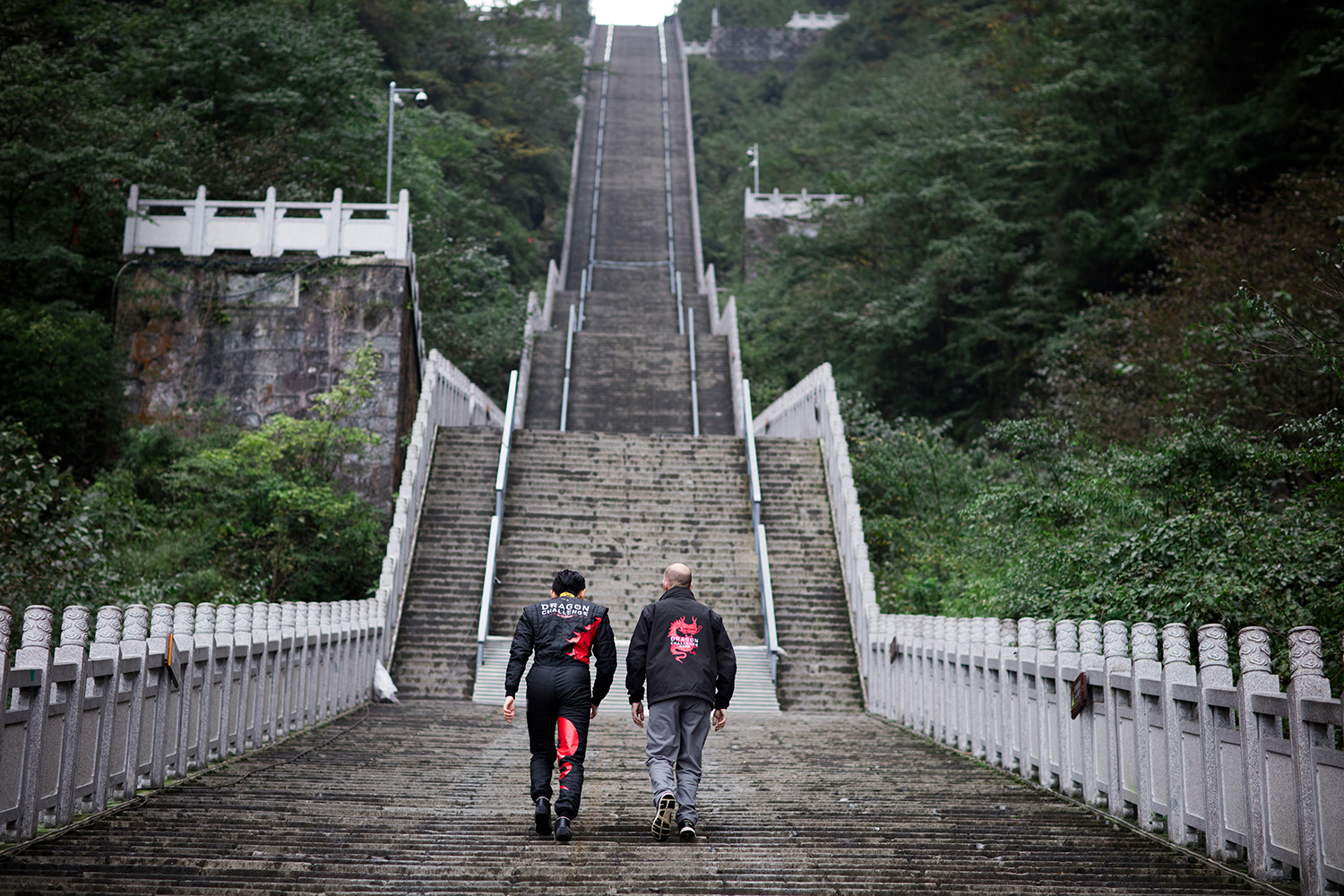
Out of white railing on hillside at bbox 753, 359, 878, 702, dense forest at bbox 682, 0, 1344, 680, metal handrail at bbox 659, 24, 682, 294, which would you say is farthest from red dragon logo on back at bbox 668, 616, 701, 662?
metal handrail at bbox 659, 24, 682, 294

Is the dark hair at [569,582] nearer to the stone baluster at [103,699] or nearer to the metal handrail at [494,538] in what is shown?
the stone baluster at [103,699]

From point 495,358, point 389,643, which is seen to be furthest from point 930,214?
point 389,643

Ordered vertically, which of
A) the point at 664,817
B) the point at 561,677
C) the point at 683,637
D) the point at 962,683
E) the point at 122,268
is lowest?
the point at 664,817

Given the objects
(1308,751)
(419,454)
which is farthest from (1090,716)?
(419,454)

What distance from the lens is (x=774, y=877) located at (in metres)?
5.10

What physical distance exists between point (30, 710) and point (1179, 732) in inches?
220

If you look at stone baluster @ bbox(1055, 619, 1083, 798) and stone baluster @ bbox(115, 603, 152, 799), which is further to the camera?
stone baluster @ bbox(1055, 619, 1083, 798)

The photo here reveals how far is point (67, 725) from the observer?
19.3 ft

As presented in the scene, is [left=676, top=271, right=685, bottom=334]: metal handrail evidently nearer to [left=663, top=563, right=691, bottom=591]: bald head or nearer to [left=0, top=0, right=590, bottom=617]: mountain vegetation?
[left=0, top=0, right=590, bottom=617]: mountain vegetation

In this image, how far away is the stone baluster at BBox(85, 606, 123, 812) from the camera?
6211 mm

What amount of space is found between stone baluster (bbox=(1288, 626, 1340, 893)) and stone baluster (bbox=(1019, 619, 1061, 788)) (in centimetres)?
274

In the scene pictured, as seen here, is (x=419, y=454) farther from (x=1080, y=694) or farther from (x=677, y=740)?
(x=1080, y=694)

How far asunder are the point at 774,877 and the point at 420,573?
11.5 meters

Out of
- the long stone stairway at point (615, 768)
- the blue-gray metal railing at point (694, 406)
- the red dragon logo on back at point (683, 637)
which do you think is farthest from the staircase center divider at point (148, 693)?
the blue-gray metal railing at point (694, 406)
